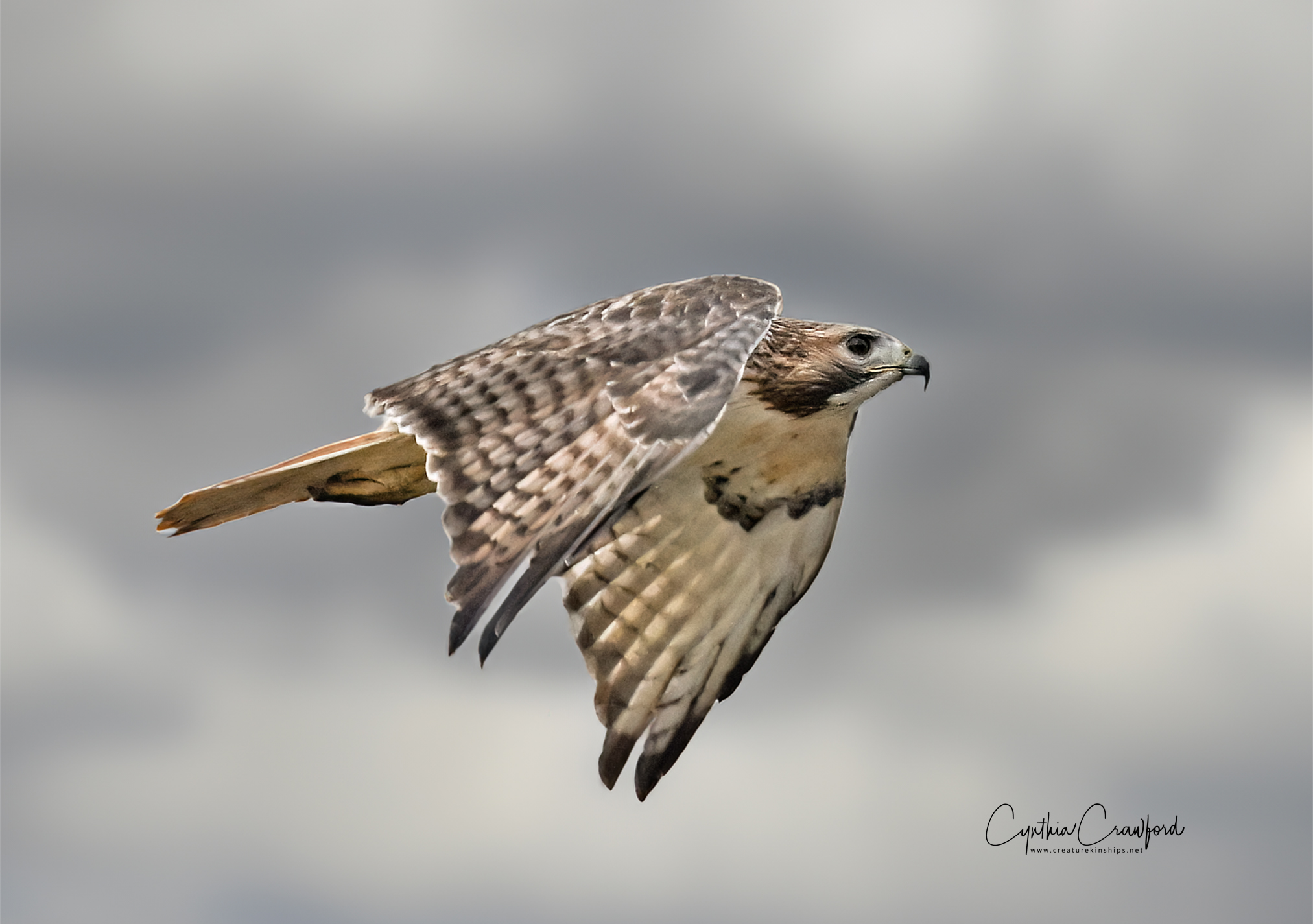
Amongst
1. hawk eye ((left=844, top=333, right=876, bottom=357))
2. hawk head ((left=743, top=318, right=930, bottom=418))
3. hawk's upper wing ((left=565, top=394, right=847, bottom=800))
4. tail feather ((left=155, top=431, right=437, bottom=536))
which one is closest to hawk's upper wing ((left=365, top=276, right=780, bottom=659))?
hawk head ((left=743, top=318, right=930, bottom=418))

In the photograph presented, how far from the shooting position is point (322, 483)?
20.8 ft

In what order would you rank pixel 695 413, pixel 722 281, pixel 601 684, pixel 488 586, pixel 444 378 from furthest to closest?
pixel 601 684 < pixel 722 281 < pixel 444 378 < pixel 695 413 < pixel 488 586

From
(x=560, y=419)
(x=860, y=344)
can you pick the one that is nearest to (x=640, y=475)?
(x=560, y=419)

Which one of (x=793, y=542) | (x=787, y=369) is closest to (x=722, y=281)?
(x=787, y=369)

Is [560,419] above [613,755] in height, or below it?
above

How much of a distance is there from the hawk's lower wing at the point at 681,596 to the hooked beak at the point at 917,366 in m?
1.10

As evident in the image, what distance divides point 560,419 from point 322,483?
187cm

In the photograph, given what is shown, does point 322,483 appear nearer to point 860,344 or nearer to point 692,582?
point 692,582

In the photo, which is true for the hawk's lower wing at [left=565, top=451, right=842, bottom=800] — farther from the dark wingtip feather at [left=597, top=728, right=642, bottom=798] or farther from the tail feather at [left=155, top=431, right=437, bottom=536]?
the tail feather at [left=155, top=431, right=437, bottom=536]

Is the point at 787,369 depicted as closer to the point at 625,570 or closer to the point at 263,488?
the point at 625,570

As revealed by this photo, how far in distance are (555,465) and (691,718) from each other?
2356 mm

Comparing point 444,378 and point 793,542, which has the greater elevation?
point 444,378

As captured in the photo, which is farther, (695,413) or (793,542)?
(793,542)

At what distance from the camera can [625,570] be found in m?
6.87
